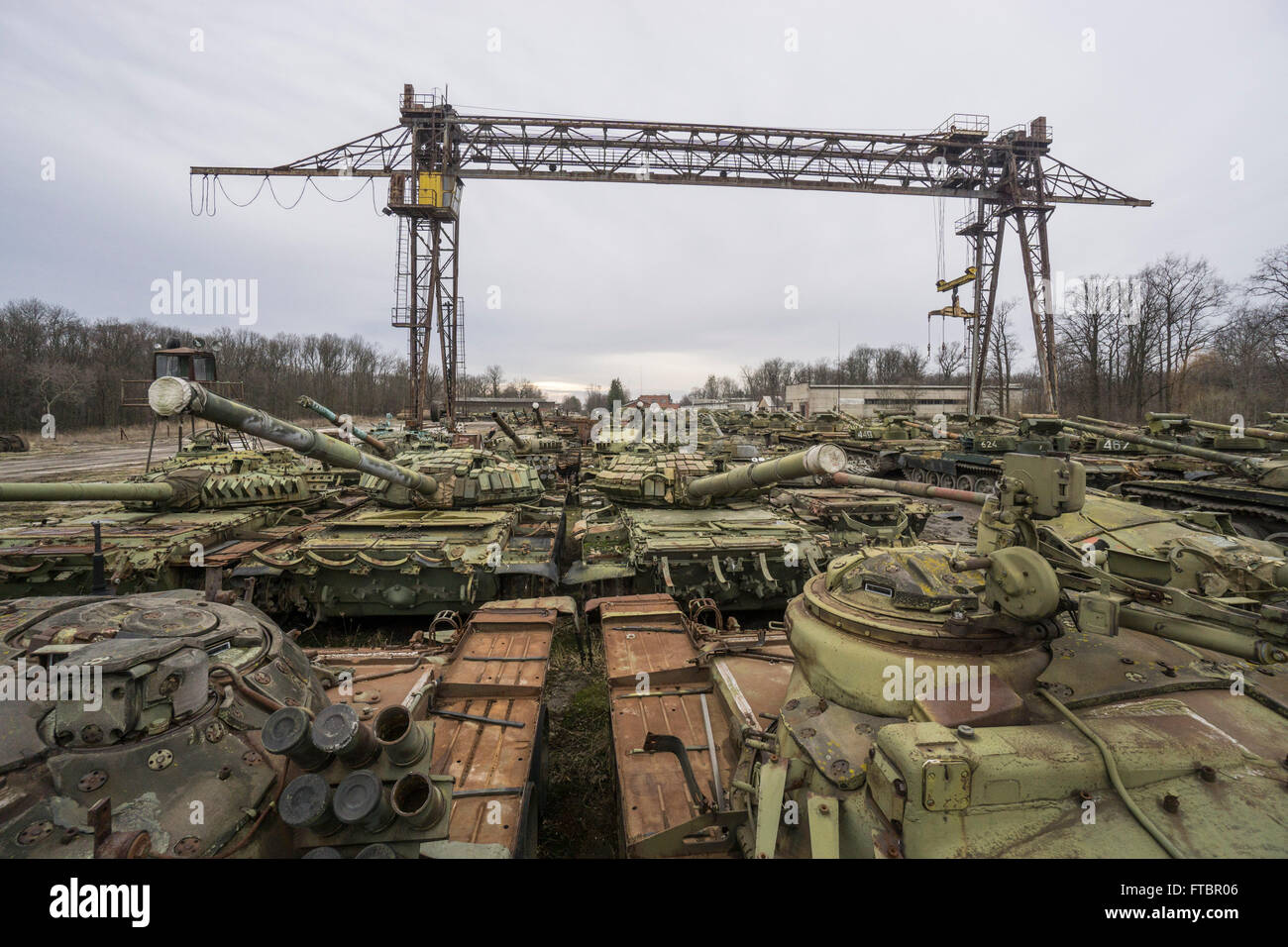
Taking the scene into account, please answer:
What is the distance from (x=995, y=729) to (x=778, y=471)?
3915 mm

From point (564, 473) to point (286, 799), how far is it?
22571 millimetres

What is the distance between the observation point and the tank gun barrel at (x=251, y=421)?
13.7 feet

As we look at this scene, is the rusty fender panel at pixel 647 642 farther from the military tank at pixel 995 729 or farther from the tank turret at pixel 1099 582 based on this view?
the tank turret at pixel 1099 582

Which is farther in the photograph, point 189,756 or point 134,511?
point 134,511

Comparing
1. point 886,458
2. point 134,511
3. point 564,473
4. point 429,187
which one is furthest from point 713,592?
point 429,187

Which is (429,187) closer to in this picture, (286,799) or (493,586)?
(493,586)

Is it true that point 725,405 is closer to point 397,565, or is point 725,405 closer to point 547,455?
point 547,455

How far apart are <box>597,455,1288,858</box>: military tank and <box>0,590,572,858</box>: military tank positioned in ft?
4.21

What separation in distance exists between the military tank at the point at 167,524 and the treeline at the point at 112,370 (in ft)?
73.9

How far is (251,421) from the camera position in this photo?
5.10 meters

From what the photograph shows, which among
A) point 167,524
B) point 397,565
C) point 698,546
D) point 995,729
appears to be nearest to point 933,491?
point 995,729

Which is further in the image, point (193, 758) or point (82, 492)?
point (82, 492)

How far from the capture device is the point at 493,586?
8.63 meters

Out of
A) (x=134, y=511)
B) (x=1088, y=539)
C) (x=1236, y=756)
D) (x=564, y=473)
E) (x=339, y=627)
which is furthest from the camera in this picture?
(x=564, y=473)
